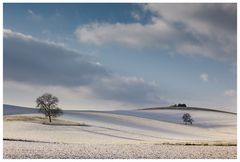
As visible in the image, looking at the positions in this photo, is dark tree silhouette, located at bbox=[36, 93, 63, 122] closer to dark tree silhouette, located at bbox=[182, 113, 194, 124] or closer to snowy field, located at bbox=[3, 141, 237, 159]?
snowy field, located at bbox=[3, 141, 237, 159]

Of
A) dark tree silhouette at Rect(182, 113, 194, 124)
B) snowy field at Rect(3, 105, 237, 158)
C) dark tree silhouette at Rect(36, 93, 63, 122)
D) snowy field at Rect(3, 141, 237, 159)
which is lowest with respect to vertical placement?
snowy field at Rect(3, 141, 237, 159)

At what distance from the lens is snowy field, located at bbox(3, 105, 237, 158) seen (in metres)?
12.9

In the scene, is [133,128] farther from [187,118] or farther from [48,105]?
[48,105]

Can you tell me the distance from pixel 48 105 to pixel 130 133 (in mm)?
3086

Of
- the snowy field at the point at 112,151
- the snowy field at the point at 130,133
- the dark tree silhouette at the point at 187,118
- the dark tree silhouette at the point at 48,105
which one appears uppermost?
the dark tree silhouette at the point at 48,105

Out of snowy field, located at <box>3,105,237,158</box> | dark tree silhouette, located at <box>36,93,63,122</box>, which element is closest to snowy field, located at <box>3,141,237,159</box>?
snowy field, located at <box>3,105,237,158</box>

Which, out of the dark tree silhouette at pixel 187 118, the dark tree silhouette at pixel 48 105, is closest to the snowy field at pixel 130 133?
the dark tree silhouette at pixel 187 118

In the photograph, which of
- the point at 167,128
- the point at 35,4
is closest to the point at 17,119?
the point at 35,4

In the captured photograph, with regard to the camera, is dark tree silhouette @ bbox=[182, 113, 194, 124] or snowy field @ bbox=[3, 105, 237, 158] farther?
dark tree silhouette @ bbox=[182, 113, 194, 124]

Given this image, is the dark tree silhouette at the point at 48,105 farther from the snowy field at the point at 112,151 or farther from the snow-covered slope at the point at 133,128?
the snowy field at the point at 112,151

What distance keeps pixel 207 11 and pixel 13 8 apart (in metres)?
5.64

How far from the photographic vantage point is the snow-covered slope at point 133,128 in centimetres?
1527

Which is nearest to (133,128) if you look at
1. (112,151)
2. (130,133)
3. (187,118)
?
(130,133)

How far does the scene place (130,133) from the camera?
16406 mm
